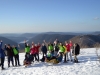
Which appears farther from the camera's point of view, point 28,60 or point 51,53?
point 51,53

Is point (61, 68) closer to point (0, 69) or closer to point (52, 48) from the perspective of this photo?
point (52, 48)

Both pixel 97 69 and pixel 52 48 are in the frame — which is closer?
pixel 97 69

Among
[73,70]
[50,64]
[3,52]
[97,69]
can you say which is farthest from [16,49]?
[97,69]

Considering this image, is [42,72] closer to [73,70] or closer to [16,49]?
[73,70]

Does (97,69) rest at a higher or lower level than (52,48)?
lower

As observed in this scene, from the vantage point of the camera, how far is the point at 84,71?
11.7 m

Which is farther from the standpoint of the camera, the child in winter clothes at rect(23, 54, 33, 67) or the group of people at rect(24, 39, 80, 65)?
the group of people at rect(24, 39, 80, 65)

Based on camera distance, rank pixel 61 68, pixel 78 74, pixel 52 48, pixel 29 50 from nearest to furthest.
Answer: pixel 78 74, pixel 61 68, pixel 29 50, pixel 52 48

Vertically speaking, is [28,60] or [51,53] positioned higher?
[51,53]

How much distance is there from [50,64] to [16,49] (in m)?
3.32

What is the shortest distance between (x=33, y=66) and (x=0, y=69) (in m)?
2.80

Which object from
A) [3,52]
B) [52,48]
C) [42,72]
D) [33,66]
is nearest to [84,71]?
[42,72]

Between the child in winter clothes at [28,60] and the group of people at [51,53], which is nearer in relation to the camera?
the child in winter clothes at [28,60]

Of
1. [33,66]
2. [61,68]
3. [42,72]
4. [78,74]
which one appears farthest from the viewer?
[33,66]
